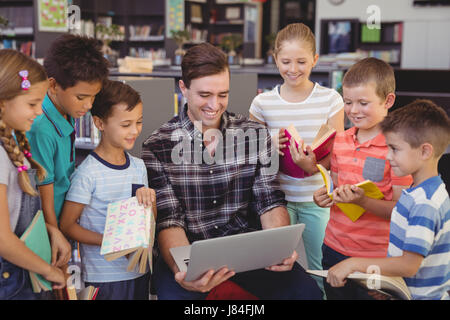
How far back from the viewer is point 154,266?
1.58 metres

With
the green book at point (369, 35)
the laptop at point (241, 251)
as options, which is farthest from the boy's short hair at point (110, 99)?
the green book at point (369, 35)

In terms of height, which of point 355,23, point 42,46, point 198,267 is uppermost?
point 355,23

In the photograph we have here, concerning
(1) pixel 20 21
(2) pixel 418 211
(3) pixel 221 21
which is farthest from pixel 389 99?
(3) pixel 221 21

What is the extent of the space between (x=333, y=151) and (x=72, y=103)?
0.92 metres

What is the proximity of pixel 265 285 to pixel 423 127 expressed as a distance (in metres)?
0.69

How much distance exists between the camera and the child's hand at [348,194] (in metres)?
1.33

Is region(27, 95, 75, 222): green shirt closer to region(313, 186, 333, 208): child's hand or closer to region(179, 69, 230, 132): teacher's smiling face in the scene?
region(179, 69, 230, 132): teacher's smiling face

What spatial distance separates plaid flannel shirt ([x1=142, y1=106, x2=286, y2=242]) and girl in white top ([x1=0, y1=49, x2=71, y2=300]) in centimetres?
46

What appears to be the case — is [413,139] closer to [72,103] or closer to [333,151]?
[333,151]

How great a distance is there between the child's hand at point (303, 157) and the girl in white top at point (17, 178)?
2.86 ft

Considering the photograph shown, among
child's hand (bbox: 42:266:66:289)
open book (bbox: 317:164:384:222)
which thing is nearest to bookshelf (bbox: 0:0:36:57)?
child's hand (bbox: 42:266:66:289)

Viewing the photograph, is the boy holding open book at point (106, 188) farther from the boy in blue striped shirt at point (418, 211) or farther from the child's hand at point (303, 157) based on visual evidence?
the boy in blue striped shirt at point (418, 211)

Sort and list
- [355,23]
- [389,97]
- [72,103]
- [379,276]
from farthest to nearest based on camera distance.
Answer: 1. [355,23]
2. [389,97]
3. [72,103]
4. [379,276]
